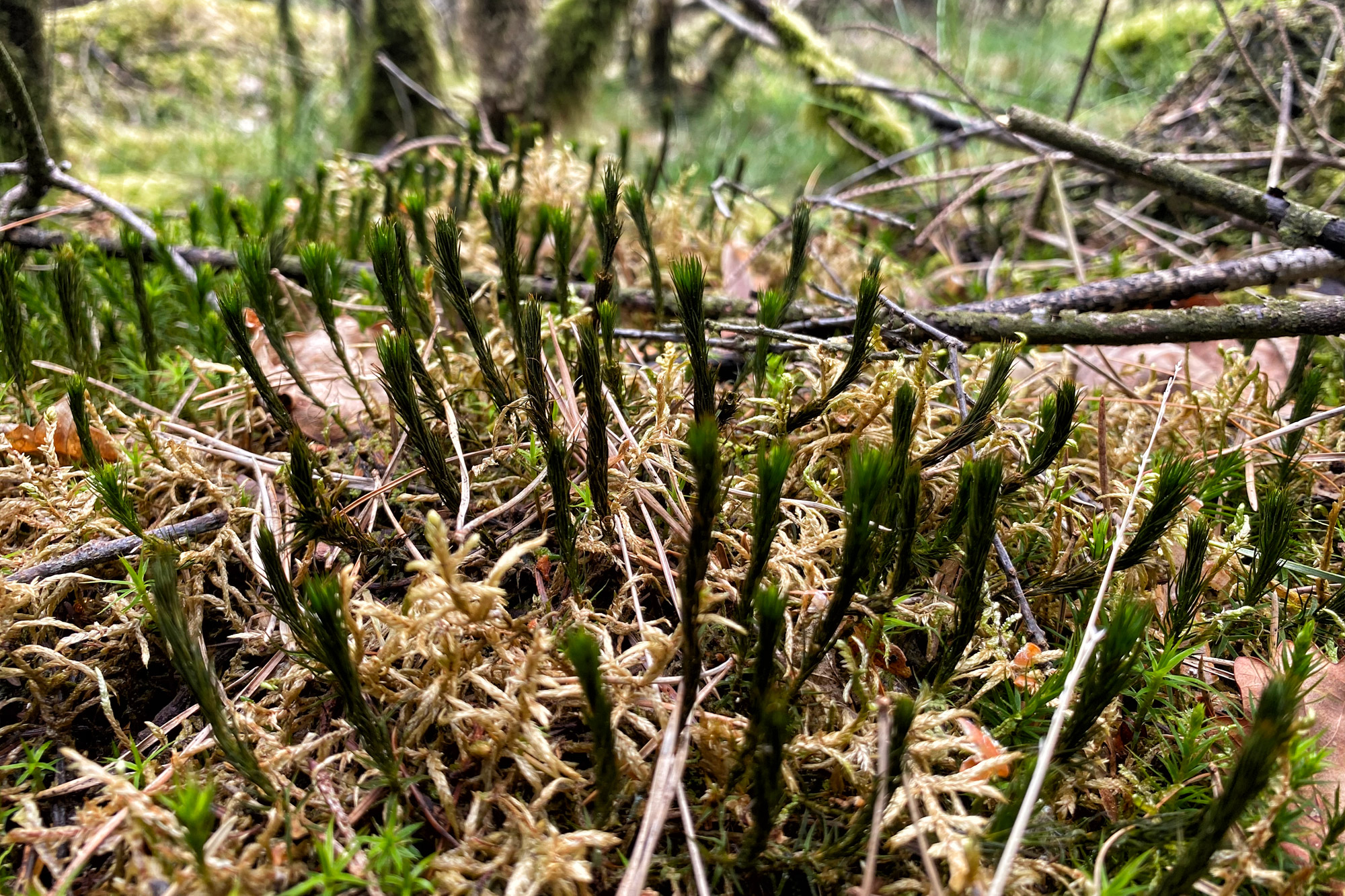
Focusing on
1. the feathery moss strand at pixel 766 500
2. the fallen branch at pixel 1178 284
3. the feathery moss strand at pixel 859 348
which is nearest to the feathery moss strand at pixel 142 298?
the feathery moss strand at pixel 859 348

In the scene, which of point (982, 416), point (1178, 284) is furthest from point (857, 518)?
point (1178, 284)

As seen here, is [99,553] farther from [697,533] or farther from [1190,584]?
[1190,584]

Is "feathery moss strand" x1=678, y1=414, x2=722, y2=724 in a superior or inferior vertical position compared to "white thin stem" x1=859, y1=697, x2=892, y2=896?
superior

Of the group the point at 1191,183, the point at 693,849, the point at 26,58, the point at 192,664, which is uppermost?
the point at 26,58

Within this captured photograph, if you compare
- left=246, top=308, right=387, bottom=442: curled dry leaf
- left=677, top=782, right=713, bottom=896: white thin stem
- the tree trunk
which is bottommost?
left=677, top=782, right=713, bottom=896: white thin stem

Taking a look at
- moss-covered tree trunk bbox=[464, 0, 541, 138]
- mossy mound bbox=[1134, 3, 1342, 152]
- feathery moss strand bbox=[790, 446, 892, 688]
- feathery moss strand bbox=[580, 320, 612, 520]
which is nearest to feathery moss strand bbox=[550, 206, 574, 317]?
feathery moss strand bbox=[580, 320, 612, 520]

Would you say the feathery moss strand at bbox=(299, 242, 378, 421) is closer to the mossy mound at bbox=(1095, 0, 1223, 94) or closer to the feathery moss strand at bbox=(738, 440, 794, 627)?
the feathery moss strand at bbox=(738, 440, 794, 627)
